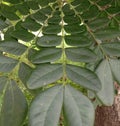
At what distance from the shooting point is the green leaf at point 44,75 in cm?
103

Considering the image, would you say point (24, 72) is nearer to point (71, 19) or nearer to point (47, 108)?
point (47, 108)

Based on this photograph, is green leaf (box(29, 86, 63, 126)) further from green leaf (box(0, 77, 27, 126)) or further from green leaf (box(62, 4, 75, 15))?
green leaf (box(62, 4, 75, 15))

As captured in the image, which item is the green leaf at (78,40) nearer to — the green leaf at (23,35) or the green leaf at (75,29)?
the green leaf at (75,29)

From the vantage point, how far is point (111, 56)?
1144 mm

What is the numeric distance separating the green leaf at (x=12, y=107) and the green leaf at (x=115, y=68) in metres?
0.28

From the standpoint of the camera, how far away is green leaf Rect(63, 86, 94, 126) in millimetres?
959

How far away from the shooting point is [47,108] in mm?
966

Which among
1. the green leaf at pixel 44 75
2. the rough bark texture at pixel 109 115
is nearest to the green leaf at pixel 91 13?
the green leaf at pixel 44 75

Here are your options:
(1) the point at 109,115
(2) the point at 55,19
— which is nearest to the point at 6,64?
(2) the point at 55,19

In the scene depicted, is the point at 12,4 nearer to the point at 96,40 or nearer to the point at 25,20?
the point at 25,20

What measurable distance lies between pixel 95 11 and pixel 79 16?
7cm

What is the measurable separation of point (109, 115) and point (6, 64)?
5.99 feet

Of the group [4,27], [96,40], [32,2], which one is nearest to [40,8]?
[32,2]

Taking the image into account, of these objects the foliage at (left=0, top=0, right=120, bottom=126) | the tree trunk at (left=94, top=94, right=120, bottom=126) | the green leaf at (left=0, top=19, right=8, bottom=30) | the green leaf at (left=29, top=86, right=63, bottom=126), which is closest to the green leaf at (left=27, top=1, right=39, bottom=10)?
the foliage at (left=0, top=0, right=120, bottom=126)
